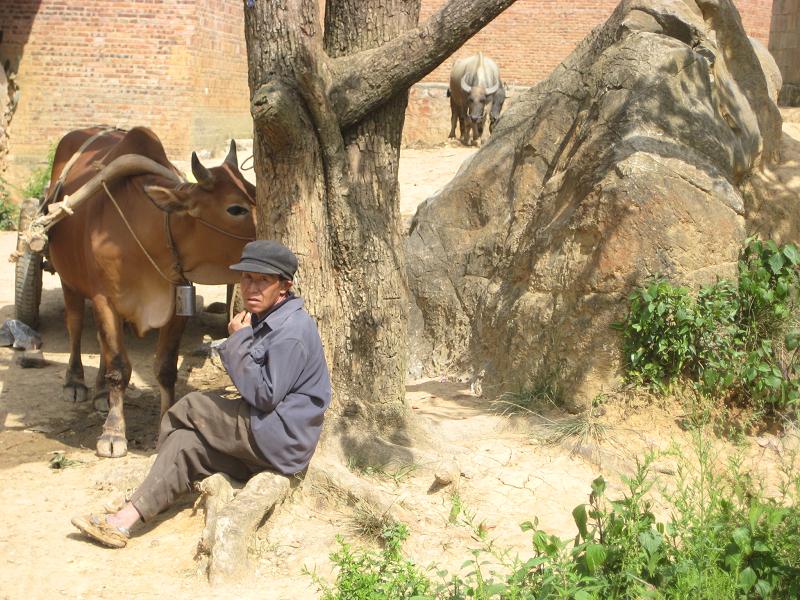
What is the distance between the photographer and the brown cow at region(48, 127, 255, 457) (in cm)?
575

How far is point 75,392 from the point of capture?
23.3 ft

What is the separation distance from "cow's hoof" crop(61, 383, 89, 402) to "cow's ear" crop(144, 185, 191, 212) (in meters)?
2.05

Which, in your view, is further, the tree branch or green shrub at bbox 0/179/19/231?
green shrub at bbox 0/179/19/231

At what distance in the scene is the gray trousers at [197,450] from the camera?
436 cm

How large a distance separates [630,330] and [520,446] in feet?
2.92

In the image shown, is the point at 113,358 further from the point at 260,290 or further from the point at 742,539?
the point at 742,539

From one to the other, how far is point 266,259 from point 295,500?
47.7 inches

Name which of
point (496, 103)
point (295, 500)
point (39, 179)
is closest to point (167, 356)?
point (295, 500)

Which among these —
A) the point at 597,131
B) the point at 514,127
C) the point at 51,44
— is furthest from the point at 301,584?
the point at 51,44

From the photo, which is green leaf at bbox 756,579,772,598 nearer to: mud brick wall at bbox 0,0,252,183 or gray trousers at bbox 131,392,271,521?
gray trousers at bbox 131,392,271,521

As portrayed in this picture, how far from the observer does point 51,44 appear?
15.7 m

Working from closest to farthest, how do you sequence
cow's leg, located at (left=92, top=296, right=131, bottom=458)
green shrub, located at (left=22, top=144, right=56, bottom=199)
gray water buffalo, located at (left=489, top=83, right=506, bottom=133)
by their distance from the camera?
1. cow's leg, located at (left=92, top=296, right=131, bottom=458)
2. green shrub, located at (left=22, top=144, right=56, bottom=199)
3. gray water buffalo, located at (left=489, top=83, right=506, bottom=133)

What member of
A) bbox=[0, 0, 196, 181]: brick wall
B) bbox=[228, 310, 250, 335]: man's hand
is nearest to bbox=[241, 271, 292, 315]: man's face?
bbox=[228, 310, 250, 335]: man's hand

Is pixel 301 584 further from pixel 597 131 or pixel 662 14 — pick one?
pixel 662 14
